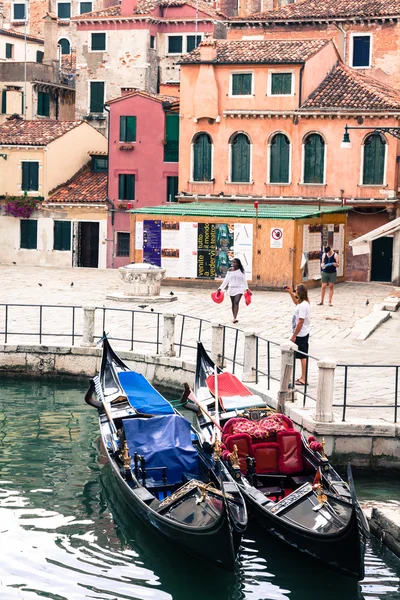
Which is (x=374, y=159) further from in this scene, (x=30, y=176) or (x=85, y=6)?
(x=85, y=6)

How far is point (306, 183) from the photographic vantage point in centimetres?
3697

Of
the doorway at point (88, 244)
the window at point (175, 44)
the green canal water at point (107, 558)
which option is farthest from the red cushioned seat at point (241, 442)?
the window at point (175, 44)

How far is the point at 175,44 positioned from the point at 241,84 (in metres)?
13.1

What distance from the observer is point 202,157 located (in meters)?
38.3

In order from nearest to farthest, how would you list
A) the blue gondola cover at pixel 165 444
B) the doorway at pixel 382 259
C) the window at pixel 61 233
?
the blue gondola cover at pixel 165 444 → the doorway at pixel 382 259 → the window at pixel 61 233

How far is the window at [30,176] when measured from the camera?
41906 millimetres

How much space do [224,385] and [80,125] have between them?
91.7 ft

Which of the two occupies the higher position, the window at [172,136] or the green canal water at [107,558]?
the window at [172,136]

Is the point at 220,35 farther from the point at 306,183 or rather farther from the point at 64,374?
the point at 64,374

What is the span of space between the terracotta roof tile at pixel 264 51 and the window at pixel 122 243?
665cm

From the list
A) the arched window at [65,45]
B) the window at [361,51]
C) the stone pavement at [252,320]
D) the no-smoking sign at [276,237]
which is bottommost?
the stone pavement at [252,320]

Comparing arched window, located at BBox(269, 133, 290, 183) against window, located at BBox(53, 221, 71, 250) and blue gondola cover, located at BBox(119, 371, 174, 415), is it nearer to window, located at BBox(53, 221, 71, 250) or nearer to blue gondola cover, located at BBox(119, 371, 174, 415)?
window, located at BBox(53, 221, 71, 250)

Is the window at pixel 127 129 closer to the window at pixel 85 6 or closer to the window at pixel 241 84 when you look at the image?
the window at pixel 241 84

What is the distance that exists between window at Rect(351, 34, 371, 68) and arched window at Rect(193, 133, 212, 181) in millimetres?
7267
